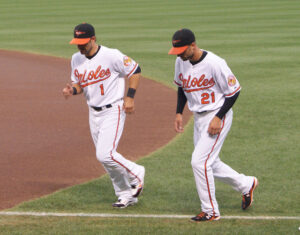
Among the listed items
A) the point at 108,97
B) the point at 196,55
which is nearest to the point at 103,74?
the point at 108,97

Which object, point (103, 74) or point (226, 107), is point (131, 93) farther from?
point (226, 107)

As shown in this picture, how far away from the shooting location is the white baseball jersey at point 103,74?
6934 millimetres

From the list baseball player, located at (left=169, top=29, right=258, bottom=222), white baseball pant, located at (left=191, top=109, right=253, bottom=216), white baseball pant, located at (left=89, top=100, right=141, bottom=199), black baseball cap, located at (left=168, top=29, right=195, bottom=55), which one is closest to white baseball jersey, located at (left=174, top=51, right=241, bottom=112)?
baseball player, located at (left=169, top=29, right=258, bottom=222)

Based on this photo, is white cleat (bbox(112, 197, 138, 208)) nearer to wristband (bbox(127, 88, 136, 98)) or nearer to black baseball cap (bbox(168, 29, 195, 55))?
wristband (bbox(127, 88, 136, 98))

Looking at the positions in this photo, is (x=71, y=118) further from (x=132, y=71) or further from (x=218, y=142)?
(x=218, y=142)

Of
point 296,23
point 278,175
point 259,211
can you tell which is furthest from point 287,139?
point 296,23

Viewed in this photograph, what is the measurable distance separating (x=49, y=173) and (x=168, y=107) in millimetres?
4573

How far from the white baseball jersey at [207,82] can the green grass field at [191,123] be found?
1191 mm

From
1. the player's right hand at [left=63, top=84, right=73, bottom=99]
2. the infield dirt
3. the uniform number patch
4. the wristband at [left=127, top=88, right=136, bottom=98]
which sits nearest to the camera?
the uniform number patch

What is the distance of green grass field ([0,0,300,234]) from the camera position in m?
6.42

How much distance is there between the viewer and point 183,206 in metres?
7.00

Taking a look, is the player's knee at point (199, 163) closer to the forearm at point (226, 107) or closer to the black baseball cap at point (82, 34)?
the forearm at point (226, 107)

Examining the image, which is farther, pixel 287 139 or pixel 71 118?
pixel 71 118

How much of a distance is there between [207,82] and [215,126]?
438mm
